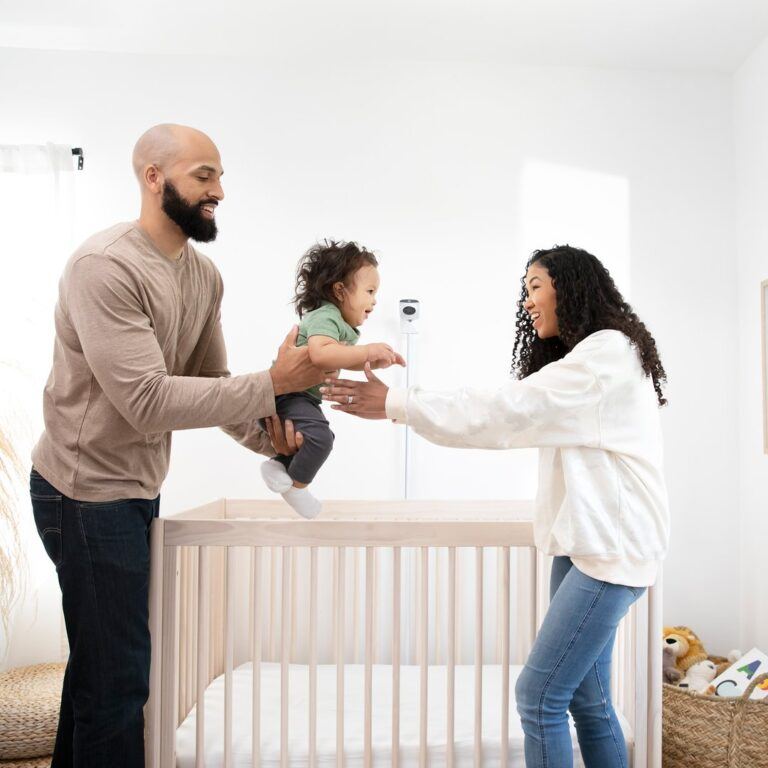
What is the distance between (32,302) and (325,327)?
1.64 meters

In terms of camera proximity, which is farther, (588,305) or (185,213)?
(588,305)

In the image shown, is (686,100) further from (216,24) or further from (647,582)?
(647,582)

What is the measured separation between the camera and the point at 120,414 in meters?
1.47

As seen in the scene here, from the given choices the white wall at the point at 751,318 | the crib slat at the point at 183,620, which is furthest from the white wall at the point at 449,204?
the crib slat at the point at 183,620

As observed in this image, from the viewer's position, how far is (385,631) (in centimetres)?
276

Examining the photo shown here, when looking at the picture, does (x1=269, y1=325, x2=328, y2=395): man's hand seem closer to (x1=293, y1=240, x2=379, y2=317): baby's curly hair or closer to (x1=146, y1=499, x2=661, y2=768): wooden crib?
(x1=293, y1=240, x2=379, y2=317): baby's curly hair

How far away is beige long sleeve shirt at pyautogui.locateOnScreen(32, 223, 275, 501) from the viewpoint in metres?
1.39

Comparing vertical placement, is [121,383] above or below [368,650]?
above

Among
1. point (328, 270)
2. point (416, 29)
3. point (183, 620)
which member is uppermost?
point (416, 29)

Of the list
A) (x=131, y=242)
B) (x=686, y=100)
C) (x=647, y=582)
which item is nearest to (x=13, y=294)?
(x=131, y=242)

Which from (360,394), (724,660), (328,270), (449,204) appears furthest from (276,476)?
(724,660)

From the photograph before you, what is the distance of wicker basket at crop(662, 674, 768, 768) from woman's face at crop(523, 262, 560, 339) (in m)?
1.15

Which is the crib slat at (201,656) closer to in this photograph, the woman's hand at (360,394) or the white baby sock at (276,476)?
the white baby sock at (276,476)

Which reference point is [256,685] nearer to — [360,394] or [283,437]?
[283,437]
